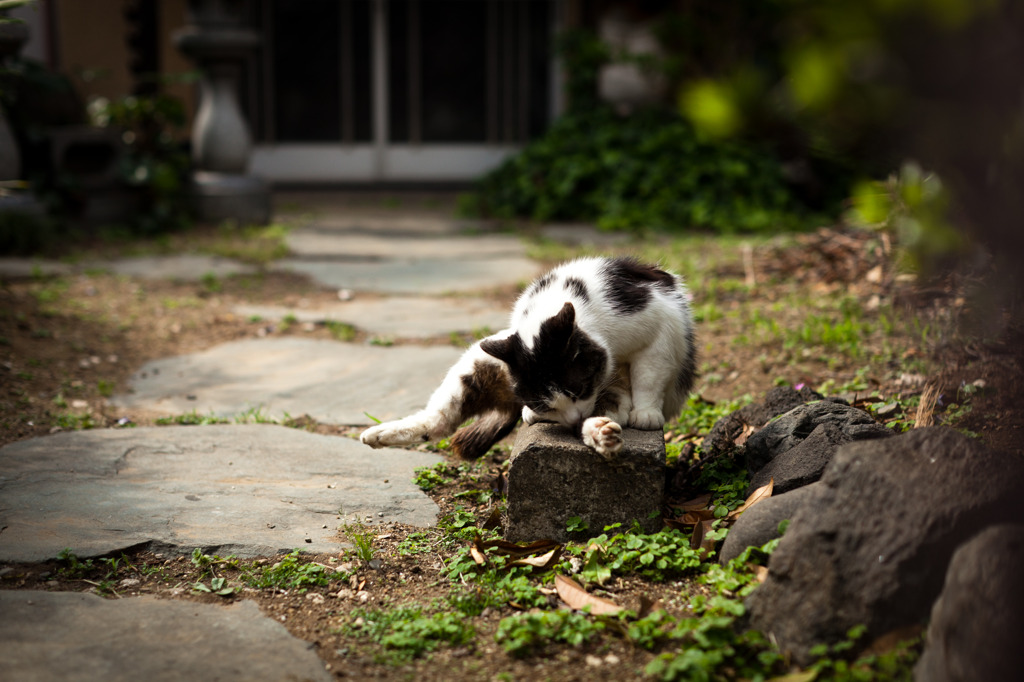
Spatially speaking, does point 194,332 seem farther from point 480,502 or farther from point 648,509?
point 648,509

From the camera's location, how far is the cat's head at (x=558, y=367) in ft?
8.34

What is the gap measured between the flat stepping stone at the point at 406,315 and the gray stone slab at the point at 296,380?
1.20 ft

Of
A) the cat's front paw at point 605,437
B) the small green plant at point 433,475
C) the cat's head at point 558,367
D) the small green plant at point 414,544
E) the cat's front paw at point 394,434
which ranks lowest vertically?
the small green plant at point 433,475

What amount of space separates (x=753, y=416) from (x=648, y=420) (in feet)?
1.91

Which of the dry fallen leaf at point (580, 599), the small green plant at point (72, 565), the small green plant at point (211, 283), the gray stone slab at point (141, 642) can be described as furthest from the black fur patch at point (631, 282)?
the small green plant at point (211, 283)

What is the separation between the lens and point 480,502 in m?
2.86

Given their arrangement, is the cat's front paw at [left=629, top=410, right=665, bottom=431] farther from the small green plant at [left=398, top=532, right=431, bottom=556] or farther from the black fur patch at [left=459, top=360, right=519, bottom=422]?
the small green plant at [left=398, top=532, right=431, bottom=556]

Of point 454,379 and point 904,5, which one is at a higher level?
point 904,5

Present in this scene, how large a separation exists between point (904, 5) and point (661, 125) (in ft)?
31.3

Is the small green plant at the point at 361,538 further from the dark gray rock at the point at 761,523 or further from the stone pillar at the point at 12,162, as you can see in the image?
the stone pillar at the point at 12,162

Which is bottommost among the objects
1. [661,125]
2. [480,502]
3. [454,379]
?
[480,502]

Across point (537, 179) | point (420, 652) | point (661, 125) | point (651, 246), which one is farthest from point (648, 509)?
point (661, 125)

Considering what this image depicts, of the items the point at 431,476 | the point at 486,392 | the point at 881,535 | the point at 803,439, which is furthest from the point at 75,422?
the point at 881,535

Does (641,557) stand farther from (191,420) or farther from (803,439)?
(191,420)
